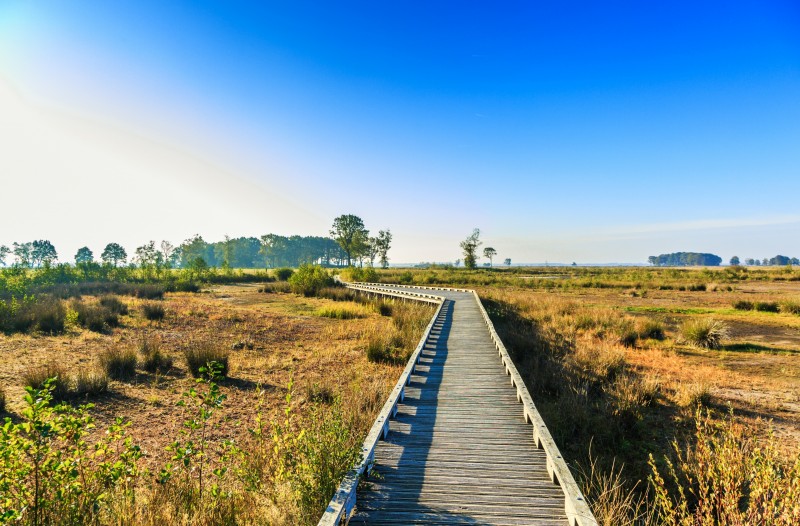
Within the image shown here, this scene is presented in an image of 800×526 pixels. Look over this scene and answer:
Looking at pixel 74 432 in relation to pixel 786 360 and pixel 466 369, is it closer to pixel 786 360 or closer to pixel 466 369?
pixel 466 369

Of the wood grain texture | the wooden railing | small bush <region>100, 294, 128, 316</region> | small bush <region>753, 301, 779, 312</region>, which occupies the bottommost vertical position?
small bush <region>100, 294, 128, 316</region>

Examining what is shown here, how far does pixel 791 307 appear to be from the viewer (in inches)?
812

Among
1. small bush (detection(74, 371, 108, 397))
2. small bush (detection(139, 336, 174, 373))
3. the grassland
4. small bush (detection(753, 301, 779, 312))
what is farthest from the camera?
small bush (detection(753, 301, 779, 312))

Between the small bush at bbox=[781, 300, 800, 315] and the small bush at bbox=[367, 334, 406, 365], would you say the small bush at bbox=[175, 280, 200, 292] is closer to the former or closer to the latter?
the small bush at bbox=[367, 334, 406, 365]

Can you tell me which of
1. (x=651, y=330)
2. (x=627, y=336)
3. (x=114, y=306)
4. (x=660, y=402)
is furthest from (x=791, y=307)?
(x=114, y=306)

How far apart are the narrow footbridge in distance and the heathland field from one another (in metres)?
0.45

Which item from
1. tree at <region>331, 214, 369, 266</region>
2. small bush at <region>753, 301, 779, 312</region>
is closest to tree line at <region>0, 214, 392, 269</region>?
tree at <region>331, 214, 369, 266</region>

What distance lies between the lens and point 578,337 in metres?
14.8

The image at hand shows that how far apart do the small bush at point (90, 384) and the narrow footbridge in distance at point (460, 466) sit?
7422 mm

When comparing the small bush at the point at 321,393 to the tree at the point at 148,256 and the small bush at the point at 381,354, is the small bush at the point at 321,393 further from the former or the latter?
the tree at the point at 148,256

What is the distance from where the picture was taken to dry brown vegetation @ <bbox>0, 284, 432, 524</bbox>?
399cm

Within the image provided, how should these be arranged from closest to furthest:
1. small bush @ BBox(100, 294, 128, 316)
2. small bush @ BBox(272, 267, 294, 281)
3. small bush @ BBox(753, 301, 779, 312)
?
small bush @ BBox(100, 294, 128, 316)
small bush @ BBox(753, 301, 779, 312)
small bush @ BBox(272, 267, 294, 281)

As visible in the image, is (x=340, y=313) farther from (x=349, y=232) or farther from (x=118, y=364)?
(x=349, y=232)

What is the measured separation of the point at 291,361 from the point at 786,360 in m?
16.3
